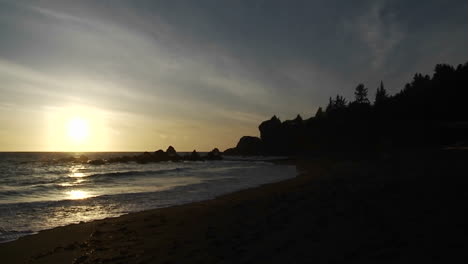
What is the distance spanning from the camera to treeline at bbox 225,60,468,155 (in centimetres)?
4788

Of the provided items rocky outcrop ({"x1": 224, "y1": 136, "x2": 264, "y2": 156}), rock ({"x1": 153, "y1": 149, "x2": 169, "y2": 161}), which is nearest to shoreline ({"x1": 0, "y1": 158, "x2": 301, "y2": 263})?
rock ({"x1": 153, "y1": 149, "x2": 169, "y2": 161})

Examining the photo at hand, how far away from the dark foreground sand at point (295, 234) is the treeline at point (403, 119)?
Answer: 106 feet

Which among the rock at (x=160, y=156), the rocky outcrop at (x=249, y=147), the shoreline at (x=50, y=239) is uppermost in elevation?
the rocky outcrop at (x=249, y=147)

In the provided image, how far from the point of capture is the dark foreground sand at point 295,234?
641 cm

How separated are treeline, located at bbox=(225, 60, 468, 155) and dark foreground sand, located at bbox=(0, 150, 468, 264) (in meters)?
32.4

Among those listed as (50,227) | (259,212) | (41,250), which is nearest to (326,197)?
(259,212)

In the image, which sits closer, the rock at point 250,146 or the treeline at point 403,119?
the treeline at point 403,119

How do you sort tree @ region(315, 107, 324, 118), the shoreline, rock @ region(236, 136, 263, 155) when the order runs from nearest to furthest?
the shoreline
tree @ region(315, 107, 324, 118)
rock @ region(236, 136, 263, 155)

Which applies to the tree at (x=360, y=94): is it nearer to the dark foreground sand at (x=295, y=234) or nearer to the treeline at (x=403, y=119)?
the treeline at (x=403, y=119)

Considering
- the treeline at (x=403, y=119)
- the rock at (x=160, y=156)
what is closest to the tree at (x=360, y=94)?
the treeline at (x=403, y=119)

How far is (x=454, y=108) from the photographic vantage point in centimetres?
5259

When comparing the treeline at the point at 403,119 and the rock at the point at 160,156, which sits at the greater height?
the treeline at the point at 403,119

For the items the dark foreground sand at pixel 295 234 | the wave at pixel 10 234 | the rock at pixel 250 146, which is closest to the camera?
the dark foreground sand at pixel 295 234

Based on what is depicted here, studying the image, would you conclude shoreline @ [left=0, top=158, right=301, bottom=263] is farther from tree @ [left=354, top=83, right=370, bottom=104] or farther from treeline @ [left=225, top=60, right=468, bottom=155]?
tree @ [left=354, top=83, right=370, bottom=104]
